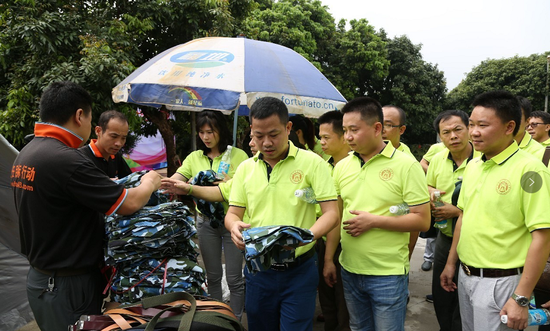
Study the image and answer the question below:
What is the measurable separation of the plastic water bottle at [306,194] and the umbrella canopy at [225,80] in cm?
149

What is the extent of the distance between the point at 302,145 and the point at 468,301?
96.4 inches

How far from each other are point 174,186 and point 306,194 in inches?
45.9

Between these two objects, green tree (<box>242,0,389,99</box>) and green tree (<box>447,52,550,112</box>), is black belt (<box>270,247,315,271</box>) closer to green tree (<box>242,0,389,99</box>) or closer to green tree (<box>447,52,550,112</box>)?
green tree (<box>242,0,389,99</box>)

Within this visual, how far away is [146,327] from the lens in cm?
151

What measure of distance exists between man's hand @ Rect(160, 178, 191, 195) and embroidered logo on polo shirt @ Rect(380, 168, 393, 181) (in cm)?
150

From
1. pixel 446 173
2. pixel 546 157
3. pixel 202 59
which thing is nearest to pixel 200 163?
pixel 202 59

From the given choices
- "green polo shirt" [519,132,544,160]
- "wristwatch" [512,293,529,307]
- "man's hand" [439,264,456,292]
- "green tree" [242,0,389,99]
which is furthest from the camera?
"green tree" [242,0,389,99]

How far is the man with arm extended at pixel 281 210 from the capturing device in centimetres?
214

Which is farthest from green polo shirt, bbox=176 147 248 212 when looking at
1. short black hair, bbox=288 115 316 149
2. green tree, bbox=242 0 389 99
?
green tree, bbox=242 0 389 99

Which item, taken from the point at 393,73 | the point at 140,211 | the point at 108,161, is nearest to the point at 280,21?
the point at 393,73

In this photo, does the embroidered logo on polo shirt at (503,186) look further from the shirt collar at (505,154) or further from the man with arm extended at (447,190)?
the man with arm extended at (447,190)

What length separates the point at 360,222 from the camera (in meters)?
2.21

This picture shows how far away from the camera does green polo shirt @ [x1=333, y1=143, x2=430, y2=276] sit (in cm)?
229

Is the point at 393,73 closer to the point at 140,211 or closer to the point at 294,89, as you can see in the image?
the point at 294,89
